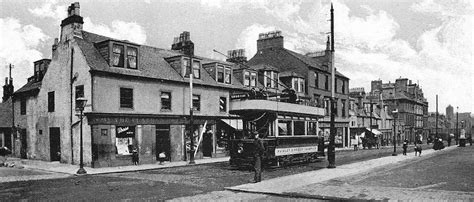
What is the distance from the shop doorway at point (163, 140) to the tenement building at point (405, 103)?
4848 centimetres

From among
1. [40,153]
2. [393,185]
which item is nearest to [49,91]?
[40,153]

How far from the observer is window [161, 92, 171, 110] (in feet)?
83.7

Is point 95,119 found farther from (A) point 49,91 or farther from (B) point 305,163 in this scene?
(B) point 305,163

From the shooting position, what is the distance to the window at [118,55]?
919 inches

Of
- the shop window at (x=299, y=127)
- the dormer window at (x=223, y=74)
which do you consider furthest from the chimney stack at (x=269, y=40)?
the shop window at (x=299, y=127)

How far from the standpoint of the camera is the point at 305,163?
22750 mm

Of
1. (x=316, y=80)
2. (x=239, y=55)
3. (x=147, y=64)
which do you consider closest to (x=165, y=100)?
(x=147, y=64)

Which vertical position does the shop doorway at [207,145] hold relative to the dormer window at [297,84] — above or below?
below

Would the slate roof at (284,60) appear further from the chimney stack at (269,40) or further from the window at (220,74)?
the window at (220,74)

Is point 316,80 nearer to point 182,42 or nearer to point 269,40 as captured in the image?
point 269,40

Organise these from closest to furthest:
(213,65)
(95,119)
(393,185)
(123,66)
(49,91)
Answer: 1. (393,185)
2. (95,119)
3. (123,66)
4. (49,91)
5. (213,65)

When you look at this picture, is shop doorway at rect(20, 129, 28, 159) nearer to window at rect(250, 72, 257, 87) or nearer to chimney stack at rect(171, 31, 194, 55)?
chimney stack at rect(171, 31, 194, 55)

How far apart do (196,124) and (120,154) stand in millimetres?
6283

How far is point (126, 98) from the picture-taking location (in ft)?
76.8
